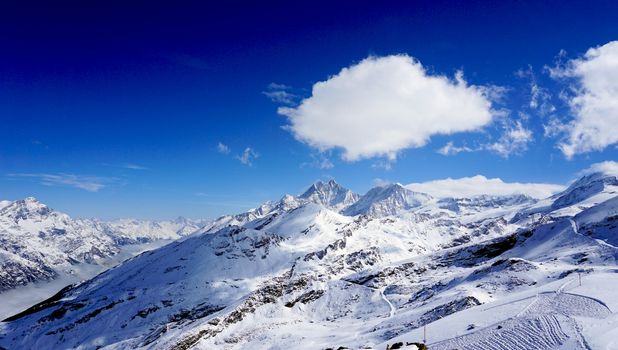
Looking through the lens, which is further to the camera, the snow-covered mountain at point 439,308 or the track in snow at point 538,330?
the snow-covered mountain at point 439,308

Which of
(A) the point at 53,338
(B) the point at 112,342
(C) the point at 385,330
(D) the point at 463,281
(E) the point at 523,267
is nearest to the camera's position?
(C) the point at 385,330

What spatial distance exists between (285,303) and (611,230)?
9799cm

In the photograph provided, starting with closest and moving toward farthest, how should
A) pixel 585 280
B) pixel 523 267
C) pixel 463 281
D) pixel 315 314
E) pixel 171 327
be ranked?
pixel 585 280 → pixel 523 267 → pixel 463 281 → pixel 315 314 → pixel 171 327

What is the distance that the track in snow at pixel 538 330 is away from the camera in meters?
29.6

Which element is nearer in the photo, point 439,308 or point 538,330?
point 538,330

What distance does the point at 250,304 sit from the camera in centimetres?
12775

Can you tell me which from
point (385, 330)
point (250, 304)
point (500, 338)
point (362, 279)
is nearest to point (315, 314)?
point (250, 304)

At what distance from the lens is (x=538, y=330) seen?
1258 inches

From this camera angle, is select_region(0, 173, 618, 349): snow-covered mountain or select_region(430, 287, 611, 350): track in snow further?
select_region(0, 173, 618, 349): snow-covered mountain

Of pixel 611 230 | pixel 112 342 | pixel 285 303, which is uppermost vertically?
pixel 611 230

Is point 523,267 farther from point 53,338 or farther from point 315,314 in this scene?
point 53,338

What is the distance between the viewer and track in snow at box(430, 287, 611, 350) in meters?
29.6

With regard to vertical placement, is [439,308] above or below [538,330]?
below

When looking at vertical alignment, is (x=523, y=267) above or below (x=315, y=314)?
above
